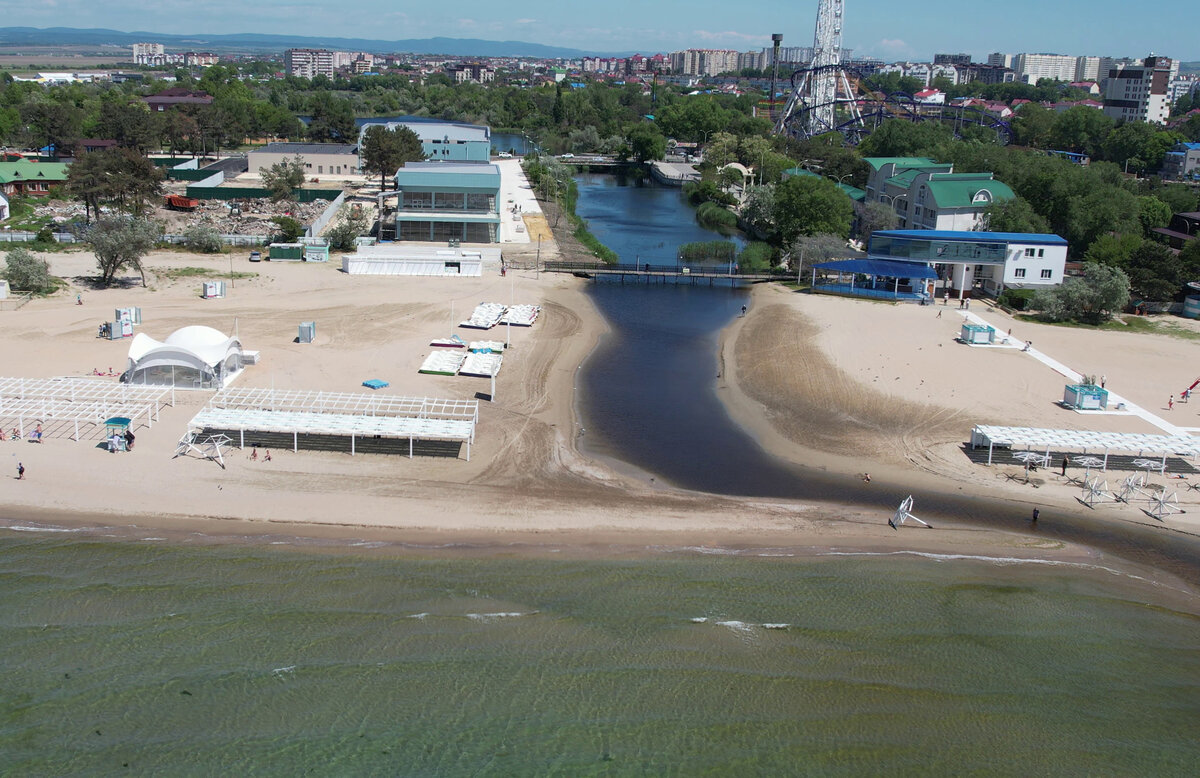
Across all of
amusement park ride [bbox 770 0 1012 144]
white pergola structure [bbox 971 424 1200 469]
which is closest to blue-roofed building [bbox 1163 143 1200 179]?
amusement park ride [bbox 770 0 1012 144]

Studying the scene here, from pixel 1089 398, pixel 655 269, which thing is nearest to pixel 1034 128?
pixel 655 269

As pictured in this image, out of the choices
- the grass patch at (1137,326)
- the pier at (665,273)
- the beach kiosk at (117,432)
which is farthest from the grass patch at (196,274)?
the grass patch at (1137,326)

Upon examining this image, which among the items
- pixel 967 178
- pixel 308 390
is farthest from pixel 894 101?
A: pixel 308 390

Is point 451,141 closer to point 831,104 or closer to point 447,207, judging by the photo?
point 447,207

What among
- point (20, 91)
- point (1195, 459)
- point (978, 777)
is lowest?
point (978, 777)

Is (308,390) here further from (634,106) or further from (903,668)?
(634,106)

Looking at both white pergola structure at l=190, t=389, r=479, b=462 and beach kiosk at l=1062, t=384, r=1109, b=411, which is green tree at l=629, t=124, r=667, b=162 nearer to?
beach kiosk at l=1062, t=384, r=1109, b=411
